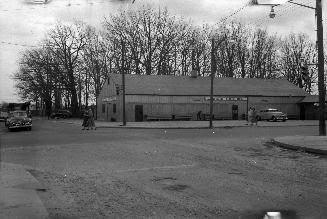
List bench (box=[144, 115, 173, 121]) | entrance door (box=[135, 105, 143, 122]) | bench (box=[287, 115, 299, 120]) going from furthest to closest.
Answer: bench (box=[287, 115, 299, 120]) < bench (box=[144, 115, 173, 121]) < entrance door (box=[135, 105, 143, 122])

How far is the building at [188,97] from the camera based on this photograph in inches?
1980

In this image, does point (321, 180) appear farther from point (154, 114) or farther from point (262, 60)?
point (262, 60)

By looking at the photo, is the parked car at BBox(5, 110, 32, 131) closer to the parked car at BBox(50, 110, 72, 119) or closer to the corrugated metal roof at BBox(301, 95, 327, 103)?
the parked car at BBox(50, 110, 72, 119)

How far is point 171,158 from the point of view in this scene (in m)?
13.4

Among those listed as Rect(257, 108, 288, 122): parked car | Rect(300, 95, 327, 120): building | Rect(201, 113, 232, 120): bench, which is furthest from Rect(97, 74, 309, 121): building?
Rect(257, 108, 288, 122): parked car

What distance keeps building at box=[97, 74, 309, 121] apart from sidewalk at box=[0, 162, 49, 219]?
3840 centimetres

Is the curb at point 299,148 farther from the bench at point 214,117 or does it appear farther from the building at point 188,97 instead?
the bench at point 214,117

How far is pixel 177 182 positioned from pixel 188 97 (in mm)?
43632

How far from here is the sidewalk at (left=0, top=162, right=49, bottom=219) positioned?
21.5 feet

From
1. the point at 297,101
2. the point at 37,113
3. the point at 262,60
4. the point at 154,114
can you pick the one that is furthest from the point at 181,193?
the point at 37,113

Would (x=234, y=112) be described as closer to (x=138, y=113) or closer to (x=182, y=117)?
(x=182, y=117)

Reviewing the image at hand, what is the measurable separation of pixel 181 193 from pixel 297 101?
55125mm

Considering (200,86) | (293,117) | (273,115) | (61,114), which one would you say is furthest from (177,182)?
(61,114)

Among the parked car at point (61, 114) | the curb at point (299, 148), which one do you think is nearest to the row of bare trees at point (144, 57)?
the parked car at point (61, 114)
